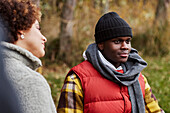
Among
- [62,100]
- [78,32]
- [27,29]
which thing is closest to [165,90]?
[78,32]

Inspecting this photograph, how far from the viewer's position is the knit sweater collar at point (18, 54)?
140 cm

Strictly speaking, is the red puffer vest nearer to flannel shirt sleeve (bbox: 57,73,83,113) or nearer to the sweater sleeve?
flannel shirt sleeve (bbox: 57,73,83,113)

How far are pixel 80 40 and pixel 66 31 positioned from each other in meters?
0.51

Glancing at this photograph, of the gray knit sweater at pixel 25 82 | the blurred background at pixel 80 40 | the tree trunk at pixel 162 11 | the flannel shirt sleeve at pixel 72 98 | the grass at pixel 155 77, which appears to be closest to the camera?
the gray knit sweater at pixel 25 82

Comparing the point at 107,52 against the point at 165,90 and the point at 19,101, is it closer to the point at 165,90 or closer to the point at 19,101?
the point at 19,101

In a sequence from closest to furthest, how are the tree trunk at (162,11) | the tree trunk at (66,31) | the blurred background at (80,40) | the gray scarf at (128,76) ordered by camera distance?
1. the gray scarf at (128,76)
2. the blurred background at (80,40)
3. the tree trunk at (66,31)
4. the tree trunk at (162,11)

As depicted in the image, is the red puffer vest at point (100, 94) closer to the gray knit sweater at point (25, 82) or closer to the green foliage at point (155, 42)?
the gray knit sweater at point (25, 82)

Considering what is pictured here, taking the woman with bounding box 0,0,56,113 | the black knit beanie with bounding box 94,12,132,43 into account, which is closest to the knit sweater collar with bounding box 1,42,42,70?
the woman with bounding box 0,0,56,113

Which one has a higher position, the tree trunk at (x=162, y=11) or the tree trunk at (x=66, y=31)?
the tree trunk at (x=162, y=11)

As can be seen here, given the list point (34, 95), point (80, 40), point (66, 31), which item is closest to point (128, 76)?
point (34, 95)

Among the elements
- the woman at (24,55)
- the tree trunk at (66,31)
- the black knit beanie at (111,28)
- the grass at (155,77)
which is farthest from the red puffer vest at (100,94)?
the tree trunk at (66,31)

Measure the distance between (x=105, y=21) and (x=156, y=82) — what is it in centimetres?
339

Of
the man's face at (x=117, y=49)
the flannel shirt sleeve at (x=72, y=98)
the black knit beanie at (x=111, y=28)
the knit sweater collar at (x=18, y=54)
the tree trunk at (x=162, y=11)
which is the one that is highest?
the tree trunk at (x=162, y=11)

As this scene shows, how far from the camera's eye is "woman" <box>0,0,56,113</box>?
4.55 ft
